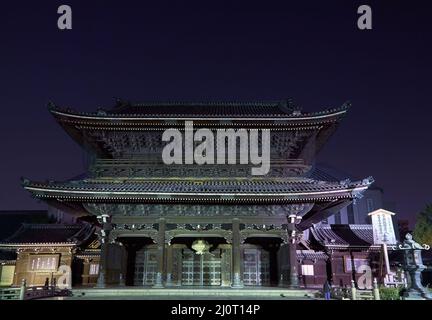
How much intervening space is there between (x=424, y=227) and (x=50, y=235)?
147 feet

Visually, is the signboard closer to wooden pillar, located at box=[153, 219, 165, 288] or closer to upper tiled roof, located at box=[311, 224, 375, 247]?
upper tiled roof, located at box=[311, 224, 375, 247]

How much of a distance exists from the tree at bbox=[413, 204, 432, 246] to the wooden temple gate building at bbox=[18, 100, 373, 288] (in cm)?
2679

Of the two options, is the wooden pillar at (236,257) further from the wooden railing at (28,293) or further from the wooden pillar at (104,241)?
the wooden railing at (28,293)

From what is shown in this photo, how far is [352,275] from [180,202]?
715 inches

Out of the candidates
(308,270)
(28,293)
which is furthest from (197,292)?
(308,270)

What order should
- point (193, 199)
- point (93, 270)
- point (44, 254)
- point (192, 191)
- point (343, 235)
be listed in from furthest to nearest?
point (343, 235) < point (44, 254) < point (93, 270) < point (193, 199) < point (192, 191)

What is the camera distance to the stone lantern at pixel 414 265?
17125 millimetres

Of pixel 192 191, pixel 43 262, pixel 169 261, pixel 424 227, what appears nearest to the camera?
pixel 192 191

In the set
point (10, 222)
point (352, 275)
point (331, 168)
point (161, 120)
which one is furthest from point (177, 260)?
point (331, 168)

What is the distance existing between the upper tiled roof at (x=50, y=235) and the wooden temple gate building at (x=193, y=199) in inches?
307

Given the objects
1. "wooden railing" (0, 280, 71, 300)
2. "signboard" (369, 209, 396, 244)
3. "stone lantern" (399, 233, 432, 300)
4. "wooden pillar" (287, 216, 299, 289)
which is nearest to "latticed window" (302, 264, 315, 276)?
"signboard" (369, 209, 396, 244)

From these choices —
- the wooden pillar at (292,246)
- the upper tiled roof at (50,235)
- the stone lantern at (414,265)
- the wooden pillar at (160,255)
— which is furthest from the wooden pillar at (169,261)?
the stone lantern at (414,265)

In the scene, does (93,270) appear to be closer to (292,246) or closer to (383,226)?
(292,246)

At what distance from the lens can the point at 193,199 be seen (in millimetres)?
21516
